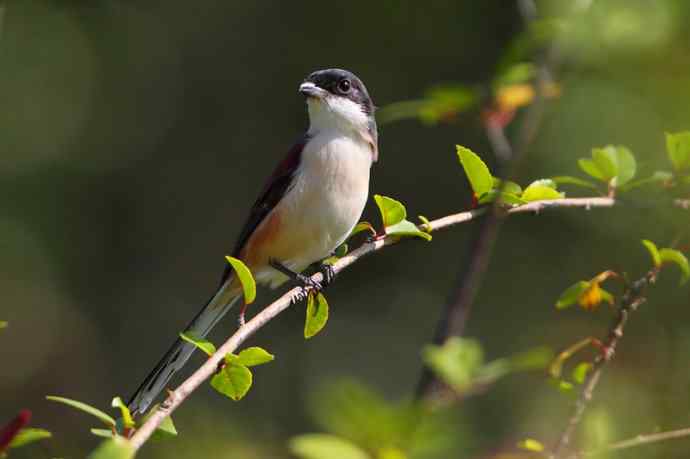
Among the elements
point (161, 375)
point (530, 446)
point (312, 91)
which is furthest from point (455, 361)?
point (312, 91)

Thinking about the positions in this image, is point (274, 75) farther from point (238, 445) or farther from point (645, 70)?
point (238, 445)

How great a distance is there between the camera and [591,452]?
1.94 m

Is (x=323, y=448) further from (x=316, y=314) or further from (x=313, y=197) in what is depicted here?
(x=313, y=197)

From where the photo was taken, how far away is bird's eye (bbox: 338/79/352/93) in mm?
5160

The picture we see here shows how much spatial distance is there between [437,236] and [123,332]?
392cm

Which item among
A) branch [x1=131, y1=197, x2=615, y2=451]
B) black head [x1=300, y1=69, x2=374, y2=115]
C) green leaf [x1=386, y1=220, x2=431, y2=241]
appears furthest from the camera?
black head [x1=300, y1=69, x2=374, y2=115]

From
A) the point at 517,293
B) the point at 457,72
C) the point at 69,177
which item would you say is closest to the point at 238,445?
the point at 517,293

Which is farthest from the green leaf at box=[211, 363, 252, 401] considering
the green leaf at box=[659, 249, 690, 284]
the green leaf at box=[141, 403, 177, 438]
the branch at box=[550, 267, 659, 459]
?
the green leaf at box=[659, 249, 690, 284]

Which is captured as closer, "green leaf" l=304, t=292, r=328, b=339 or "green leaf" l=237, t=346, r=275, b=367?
"green leaf" l=237, t=346, r=275, b=367

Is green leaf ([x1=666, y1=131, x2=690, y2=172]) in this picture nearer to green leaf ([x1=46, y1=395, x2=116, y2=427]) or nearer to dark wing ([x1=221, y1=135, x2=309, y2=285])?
green leaf ([x1=46, y1=395, x2=116, y2=427])

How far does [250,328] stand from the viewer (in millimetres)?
2428

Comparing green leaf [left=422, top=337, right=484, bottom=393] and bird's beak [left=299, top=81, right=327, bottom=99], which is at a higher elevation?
bird's beak [left=299, top=81, right=327, bottom=99]

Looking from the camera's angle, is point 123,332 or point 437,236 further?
point 123,332

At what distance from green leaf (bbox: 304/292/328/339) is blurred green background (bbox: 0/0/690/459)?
16.3 feet
